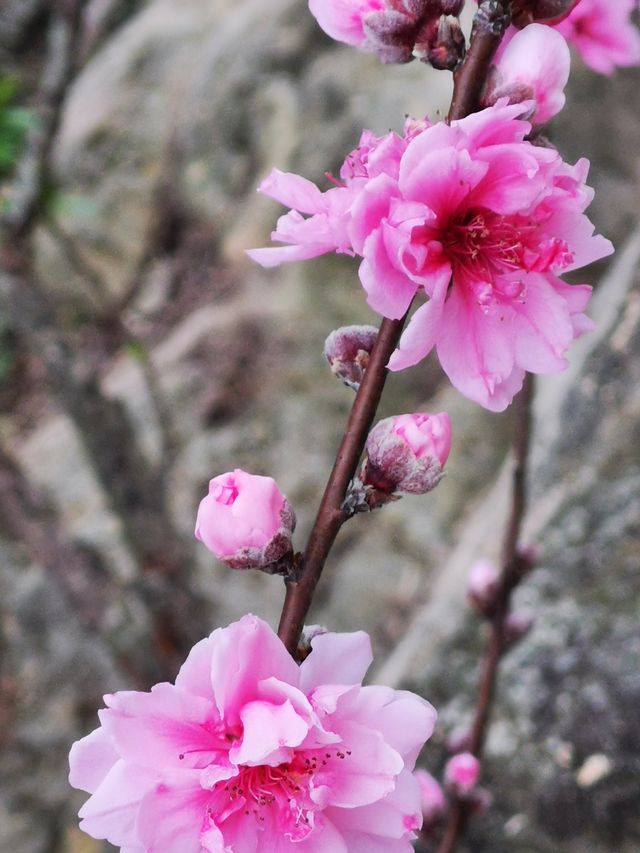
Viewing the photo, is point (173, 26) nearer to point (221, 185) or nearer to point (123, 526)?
point (221, 185)

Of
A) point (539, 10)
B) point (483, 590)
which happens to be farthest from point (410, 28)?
point (483, 590)

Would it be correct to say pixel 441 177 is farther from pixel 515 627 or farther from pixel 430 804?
pixel 430 804

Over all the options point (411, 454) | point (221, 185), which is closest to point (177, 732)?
point (411, 454)

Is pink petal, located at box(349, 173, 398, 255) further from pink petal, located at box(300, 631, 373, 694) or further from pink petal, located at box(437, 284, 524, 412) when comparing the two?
pink petal, located at box(300, 631, 373, 694)

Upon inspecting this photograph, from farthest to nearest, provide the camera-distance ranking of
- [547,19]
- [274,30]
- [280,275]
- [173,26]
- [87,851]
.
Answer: [173,26], [274,30], [280,275], [87,851], [547,19]

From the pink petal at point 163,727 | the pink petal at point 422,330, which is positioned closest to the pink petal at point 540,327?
the pink petal at point 422,330

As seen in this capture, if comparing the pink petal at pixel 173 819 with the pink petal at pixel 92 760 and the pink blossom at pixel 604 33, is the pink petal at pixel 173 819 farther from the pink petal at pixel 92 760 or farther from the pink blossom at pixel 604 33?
the pink blossom at pixel 604 33
